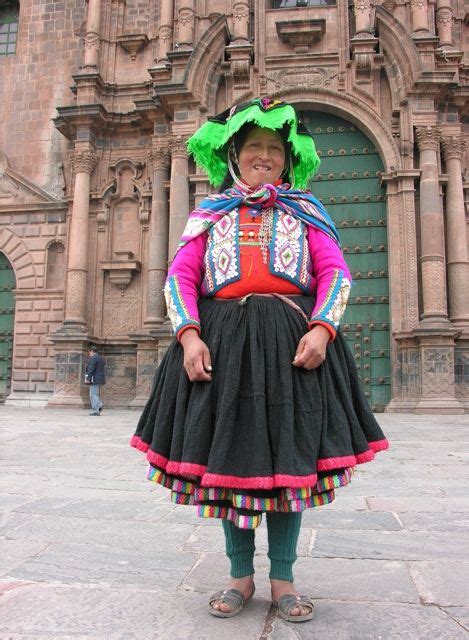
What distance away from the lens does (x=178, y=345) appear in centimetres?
243

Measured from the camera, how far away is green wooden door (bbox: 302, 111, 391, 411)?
13773 millimetres

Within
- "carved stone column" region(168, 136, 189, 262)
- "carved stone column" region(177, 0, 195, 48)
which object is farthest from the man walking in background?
"carved stone column" region(177, 0, 195, 48)

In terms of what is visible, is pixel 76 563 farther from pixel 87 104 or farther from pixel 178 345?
pixel 87 104

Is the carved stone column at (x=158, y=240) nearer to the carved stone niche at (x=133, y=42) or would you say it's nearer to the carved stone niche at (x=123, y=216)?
the carved stone niche at (x=123, y=216)

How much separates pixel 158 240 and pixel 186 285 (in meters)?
12.6

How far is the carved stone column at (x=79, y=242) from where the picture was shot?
15008 millimetres

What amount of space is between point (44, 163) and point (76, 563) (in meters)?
15.7

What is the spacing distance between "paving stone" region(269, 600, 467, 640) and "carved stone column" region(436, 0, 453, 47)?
15.2 m

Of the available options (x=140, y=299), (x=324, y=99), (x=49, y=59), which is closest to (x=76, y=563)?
(x=140, y=299)

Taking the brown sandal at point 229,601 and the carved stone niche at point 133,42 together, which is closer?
the brown sandal at point 229,601

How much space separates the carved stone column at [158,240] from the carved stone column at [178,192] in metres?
0.38

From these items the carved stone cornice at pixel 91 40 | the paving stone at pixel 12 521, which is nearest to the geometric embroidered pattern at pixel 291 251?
the paving stone at pixel 12 521

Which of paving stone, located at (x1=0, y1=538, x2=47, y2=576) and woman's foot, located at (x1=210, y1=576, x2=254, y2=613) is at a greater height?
woman's foot, located at (x1=210, y1=576, x2=254, y2=613)

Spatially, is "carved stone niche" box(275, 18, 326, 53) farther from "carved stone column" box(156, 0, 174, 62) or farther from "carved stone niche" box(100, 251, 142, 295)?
"carved stone niche" box(100, 251, 142, 295)
